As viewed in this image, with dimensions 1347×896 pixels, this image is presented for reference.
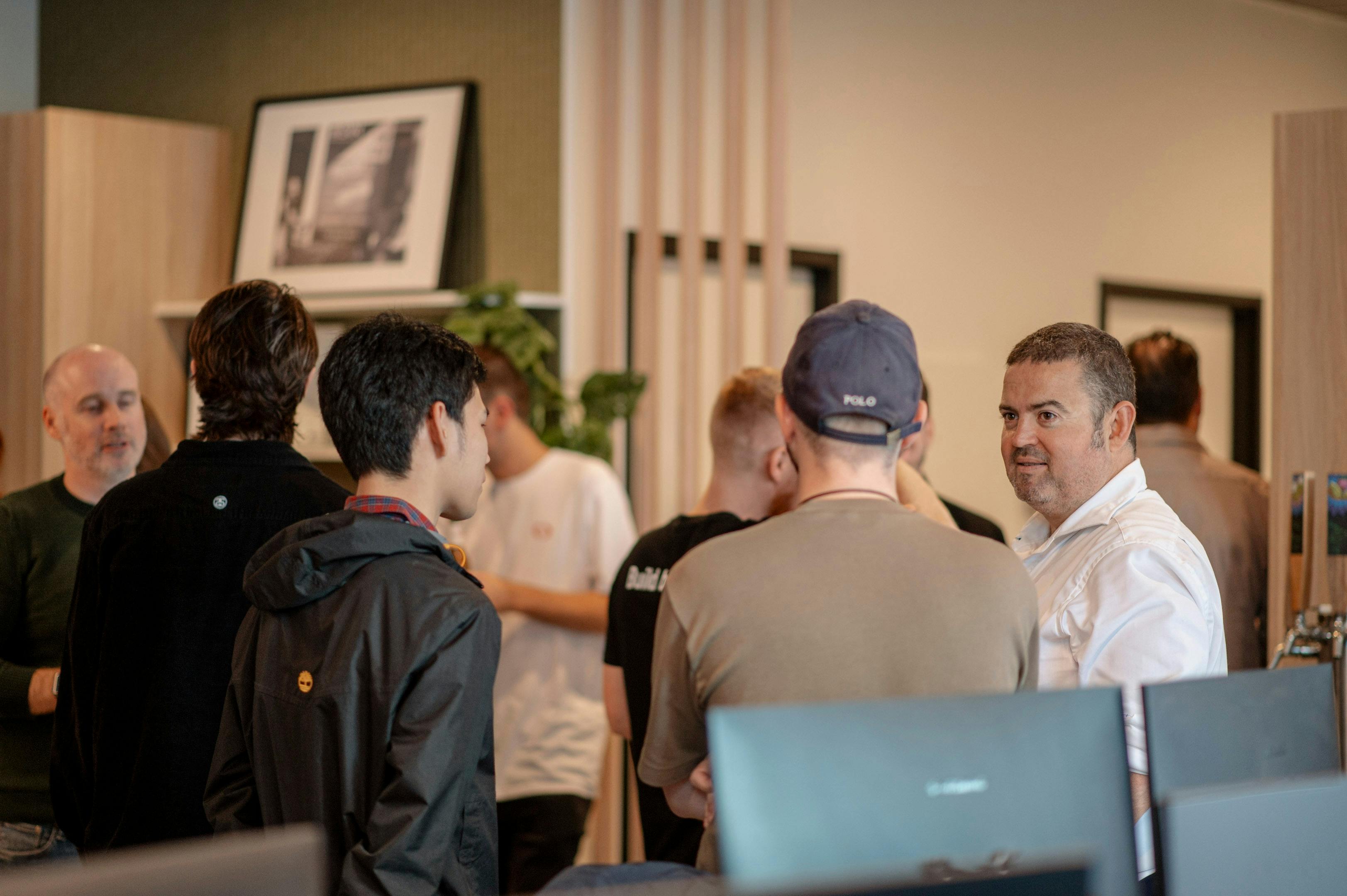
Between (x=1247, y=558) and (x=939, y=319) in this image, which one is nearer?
(x=1247, y=558)

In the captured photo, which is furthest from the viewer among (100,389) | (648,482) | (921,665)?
(648,482)

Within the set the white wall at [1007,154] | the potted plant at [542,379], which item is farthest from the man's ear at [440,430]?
the white wall at [1007,154]

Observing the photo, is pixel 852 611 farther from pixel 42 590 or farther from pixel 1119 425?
pixel 42 590

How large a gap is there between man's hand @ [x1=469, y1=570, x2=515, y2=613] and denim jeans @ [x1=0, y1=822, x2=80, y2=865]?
1097mm

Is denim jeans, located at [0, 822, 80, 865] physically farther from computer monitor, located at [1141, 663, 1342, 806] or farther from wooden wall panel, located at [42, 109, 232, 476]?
wooden wall panel, located at [42, 109, 232, 476]

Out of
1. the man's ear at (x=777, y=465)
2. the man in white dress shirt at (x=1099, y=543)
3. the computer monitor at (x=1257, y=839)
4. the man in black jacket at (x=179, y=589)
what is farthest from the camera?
the man's ear at (x=777, y=465)

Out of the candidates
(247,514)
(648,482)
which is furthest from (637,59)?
(247,514)

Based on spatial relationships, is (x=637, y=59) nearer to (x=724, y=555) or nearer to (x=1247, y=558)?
(x=1247, y=558)

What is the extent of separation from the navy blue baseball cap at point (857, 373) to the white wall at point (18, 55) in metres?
4.60

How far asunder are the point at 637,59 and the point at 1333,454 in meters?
2.37

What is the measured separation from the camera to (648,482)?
3.96 meters

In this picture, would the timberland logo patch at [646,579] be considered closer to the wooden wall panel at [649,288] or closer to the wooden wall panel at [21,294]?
the wooden wall panel at [649,288]

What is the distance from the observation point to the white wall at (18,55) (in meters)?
4.88

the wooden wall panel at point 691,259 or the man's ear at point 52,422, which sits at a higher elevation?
the wooden wall panel at point 691,259
